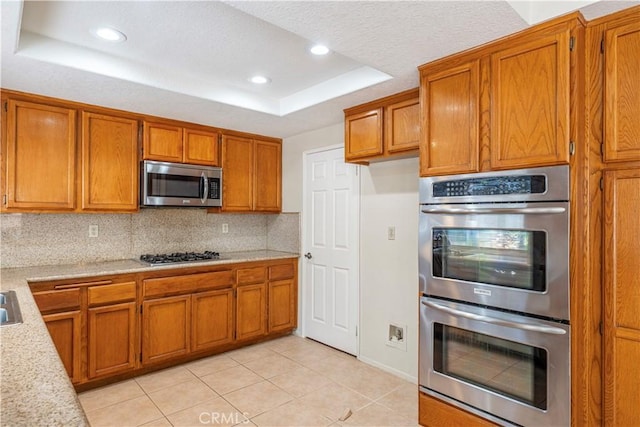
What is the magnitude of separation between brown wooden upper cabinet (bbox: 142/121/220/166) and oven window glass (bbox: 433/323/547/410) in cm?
271

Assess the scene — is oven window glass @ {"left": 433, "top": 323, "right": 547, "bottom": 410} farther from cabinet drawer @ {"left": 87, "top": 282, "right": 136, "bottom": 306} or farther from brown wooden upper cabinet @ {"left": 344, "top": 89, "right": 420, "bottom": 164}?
cabinet drawer @ {"left": 87, "top": 282, "right": 136, "bottom": 306}

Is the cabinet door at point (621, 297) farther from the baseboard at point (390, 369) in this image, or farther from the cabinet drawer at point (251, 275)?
the cabinet drawer at point (251, 275)

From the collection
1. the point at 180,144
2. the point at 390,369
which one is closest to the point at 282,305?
the point at 390,369

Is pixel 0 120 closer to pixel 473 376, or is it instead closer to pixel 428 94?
pixel 428 94

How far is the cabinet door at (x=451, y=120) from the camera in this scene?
2.10 metres

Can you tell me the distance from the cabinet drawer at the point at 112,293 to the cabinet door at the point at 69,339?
145mm

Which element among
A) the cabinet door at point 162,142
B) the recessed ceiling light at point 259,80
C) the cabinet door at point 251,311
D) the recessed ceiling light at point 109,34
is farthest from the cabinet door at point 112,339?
the recessed ceiling light at point 259,80

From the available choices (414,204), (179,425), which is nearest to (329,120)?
(414,204)

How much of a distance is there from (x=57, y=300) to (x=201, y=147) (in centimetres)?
180

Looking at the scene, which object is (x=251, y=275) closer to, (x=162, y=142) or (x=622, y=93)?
(x=162, y=142)

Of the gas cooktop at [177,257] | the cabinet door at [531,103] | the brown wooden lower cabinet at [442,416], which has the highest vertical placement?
the cabinet door at [531,103]

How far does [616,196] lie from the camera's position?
1.78 meters

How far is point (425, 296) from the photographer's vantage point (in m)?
2.31

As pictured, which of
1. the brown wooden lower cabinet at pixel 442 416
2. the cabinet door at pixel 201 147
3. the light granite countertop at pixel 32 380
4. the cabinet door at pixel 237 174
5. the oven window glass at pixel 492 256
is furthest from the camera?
the cabinet door at pixel 237 174
